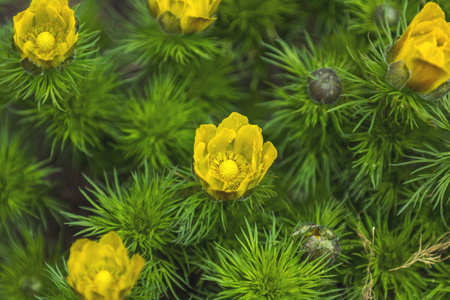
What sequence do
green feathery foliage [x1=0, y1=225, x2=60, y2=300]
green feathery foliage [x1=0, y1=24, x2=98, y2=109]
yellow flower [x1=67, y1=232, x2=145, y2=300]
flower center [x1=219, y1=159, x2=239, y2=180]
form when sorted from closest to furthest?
yellow flower [x1=67, y1=232, x2=145, y2=300] < flower center [x1=219, y1=159, x2=239, y2=180] < green feathery foliage [x1=0, y1=24, x2=98, y2=109] < green feathery foliage [x1=0, y1=225, x2=60, y2=300]

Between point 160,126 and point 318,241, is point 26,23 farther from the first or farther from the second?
point 318,241

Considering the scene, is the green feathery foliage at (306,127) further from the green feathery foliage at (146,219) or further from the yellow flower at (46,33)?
the yellow flower at (46,33)

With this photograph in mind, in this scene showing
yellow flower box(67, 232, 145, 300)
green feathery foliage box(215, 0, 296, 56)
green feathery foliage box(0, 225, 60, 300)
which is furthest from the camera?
green feathery foliage box(215, 0, 296, 56)

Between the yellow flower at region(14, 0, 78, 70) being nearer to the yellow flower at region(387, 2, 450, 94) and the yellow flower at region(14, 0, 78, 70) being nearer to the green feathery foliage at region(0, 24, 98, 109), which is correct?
the green feathery foliage at region(0, 24, 98, 109)

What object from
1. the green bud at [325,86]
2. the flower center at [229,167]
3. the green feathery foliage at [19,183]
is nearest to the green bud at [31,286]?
the green feathery foliage at [19,183]

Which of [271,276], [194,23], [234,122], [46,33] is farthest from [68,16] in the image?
[271,276]

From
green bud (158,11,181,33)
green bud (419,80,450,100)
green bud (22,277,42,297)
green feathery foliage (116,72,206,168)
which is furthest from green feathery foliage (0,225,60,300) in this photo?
green bud (419,80,450,100)
